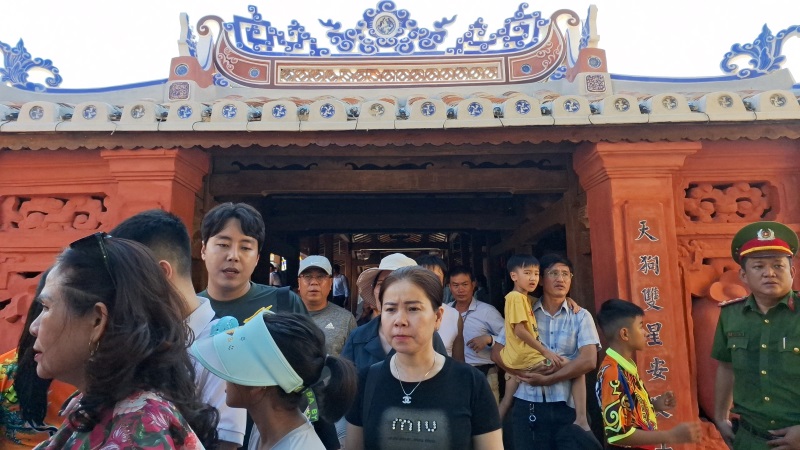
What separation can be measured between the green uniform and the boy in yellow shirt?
29.9 inches

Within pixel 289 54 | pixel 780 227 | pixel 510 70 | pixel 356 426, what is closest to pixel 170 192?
A: pixel 289 54

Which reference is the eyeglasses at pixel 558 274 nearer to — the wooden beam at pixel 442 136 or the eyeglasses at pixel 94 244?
the wooden beam at pixel 442 136

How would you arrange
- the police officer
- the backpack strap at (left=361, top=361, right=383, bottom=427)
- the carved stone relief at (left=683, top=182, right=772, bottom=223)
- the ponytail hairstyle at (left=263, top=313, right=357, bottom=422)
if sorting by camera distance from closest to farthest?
the ponytail hairstyle at (left=263, top=313, right=357, bottom=422)
the backpack strap at (left=361, top=361, right=383, bottom=427)
the police officer
the carved stone relief at (left=683, top=182, right=772, bottom=223)

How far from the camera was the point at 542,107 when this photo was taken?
3.50m

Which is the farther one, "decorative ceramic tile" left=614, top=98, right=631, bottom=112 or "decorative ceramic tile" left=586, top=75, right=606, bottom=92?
"decorative ceramic tile" left=586, top=75, right=606, bottom=92

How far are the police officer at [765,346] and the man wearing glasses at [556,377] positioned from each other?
26.9 inches

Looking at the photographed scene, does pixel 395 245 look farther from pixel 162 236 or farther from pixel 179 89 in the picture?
pixel 162 236

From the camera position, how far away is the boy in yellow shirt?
299cm

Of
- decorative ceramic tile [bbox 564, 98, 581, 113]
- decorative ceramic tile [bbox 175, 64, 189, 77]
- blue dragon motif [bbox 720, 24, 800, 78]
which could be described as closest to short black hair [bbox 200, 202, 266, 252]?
decorative ceramic tile [bbox 564, 98, 581, 113]

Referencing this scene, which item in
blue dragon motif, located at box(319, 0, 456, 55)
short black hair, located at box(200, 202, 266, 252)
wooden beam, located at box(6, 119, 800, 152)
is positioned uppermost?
blue dragon motif, located at box(319, 0, 456, 55)

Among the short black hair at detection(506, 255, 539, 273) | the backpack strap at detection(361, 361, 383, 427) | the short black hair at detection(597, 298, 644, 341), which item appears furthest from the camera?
the short black hair at detection(506, 255, 539, 273)

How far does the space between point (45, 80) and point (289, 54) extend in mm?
2131

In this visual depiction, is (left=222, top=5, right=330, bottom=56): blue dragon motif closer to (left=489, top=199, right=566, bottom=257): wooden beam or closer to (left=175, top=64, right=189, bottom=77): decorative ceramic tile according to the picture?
(left=175, top=64, right=189, bottom=77): decorative ceramic tile

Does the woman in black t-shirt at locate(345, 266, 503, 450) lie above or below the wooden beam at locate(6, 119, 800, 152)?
below
